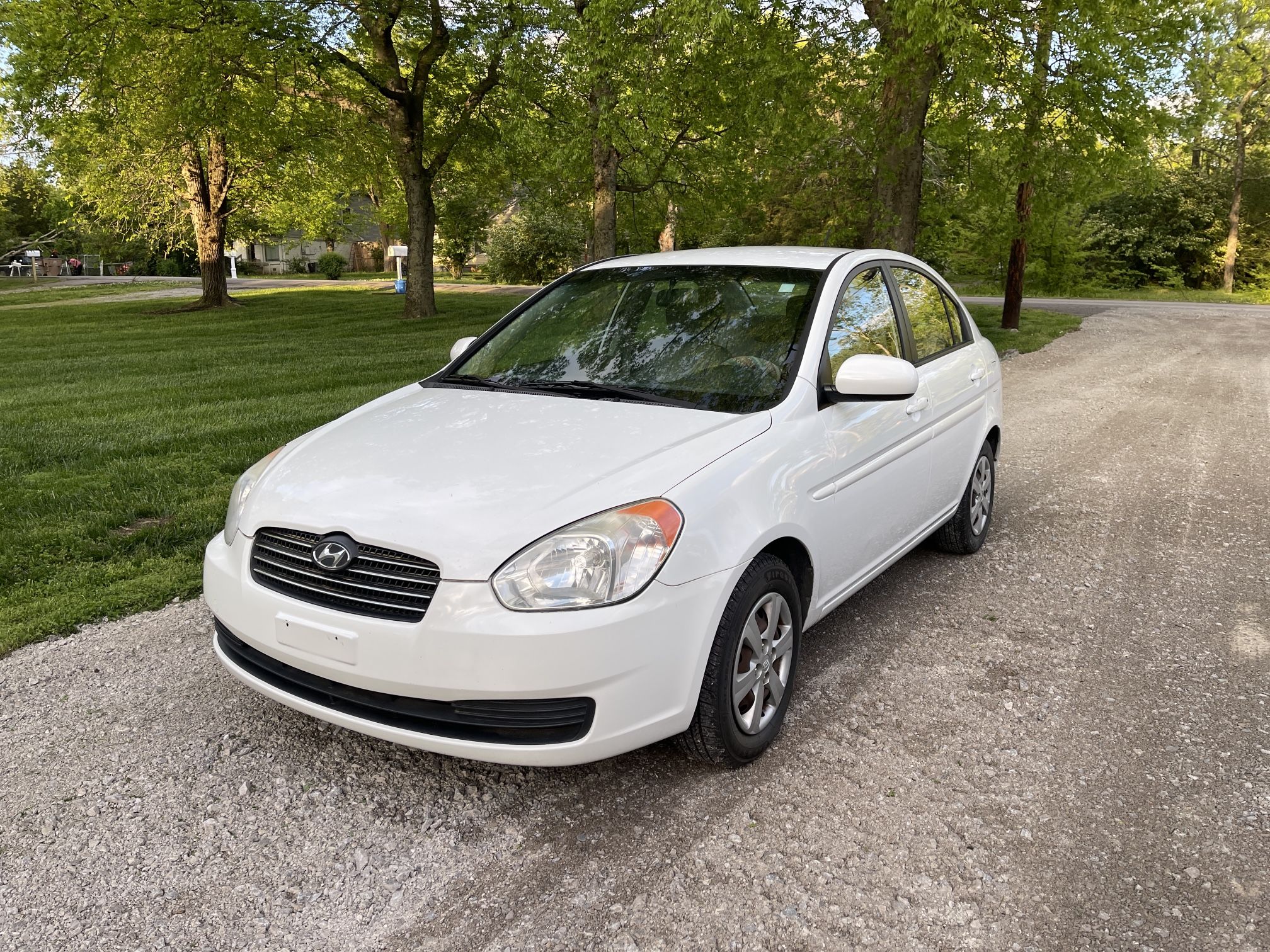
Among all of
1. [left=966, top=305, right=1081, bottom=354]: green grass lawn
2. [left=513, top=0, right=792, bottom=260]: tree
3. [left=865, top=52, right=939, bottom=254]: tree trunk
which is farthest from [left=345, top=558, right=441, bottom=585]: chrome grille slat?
[left=966, top=305, right=1081, bottom=354]: green grass lawn

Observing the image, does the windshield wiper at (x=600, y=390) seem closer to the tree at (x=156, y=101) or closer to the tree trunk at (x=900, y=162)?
the tree trunk at (x=900, y=162)

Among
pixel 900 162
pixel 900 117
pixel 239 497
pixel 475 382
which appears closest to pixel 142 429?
pixel 475 382

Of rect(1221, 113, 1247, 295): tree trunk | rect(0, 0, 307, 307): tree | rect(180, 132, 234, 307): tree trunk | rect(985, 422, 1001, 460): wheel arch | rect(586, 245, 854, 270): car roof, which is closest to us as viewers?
rect(586, 245, 854, 270): car roof

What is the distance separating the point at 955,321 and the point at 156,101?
59.5ft

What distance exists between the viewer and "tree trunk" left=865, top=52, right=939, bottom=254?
44.0 ft

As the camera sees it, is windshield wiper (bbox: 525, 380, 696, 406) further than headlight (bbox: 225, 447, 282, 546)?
Yes

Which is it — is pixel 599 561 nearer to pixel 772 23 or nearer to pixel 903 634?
pixel 903 634

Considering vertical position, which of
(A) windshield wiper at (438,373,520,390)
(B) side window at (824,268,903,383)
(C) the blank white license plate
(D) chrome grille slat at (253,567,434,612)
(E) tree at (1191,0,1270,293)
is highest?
(E) tree at (1191,0,1270,293)

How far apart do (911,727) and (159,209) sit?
25649 millimetres

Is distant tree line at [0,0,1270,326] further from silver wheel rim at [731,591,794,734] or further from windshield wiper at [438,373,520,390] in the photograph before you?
silver wheel rim at [731,591,794,734]

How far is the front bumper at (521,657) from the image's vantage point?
2646 mm

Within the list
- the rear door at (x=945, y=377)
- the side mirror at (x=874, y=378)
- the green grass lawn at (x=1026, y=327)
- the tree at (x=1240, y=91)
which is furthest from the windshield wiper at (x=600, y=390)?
the tree at (x=1240, y=91)

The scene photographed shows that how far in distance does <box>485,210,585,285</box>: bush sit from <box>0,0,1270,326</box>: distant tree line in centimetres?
950

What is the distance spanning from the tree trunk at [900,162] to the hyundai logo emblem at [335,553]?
12.3 metres
